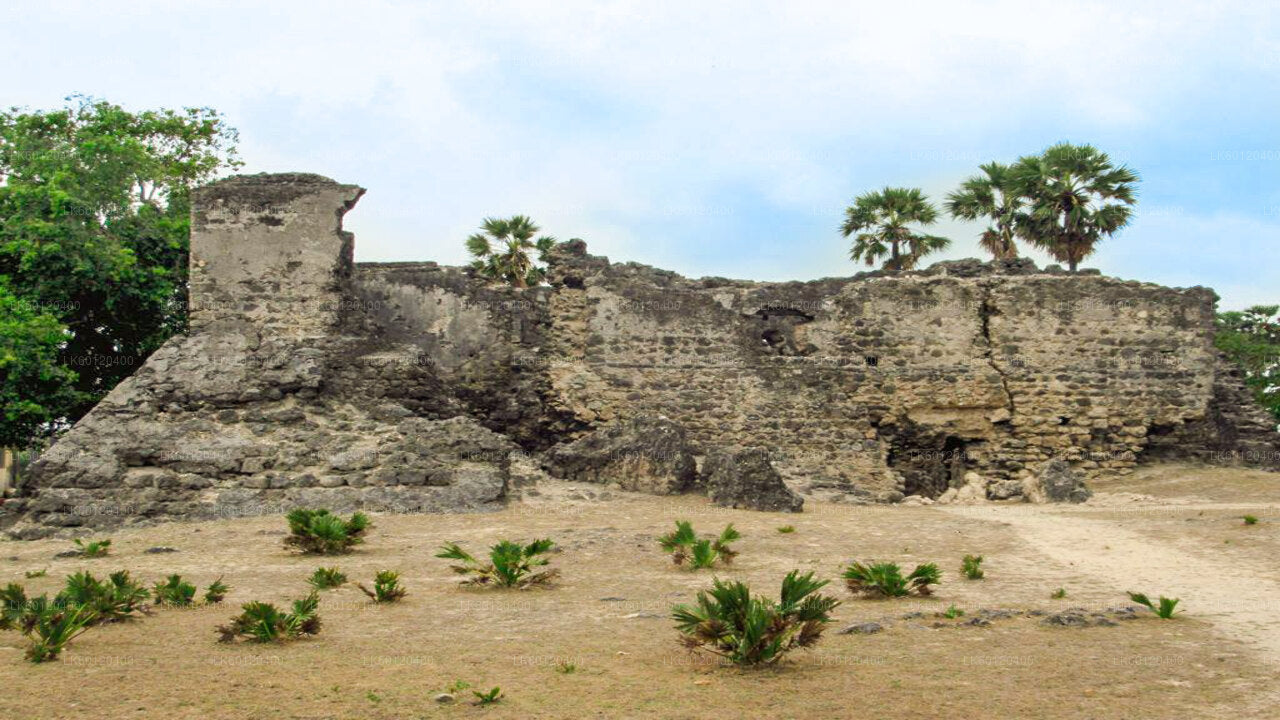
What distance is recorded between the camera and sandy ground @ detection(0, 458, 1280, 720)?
5.76 meters

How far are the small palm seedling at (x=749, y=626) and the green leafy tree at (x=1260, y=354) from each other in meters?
29.6

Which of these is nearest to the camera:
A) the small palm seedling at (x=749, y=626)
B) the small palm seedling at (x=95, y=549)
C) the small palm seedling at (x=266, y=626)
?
the small palm seedling at (x=749, y=626)

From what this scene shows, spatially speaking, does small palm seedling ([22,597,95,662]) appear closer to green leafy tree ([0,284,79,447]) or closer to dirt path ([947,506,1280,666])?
dirt path ([947,506,1280,666])

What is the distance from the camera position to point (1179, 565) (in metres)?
10.1

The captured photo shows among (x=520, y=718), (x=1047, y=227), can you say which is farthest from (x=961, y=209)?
(x=520, y=718)

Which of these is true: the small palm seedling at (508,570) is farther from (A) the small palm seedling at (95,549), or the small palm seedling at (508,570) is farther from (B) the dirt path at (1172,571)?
(B) the dirt path at (1172,571)

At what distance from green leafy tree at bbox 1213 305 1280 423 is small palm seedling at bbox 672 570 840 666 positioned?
29.6 m

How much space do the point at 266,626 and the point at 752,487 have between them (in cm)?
879

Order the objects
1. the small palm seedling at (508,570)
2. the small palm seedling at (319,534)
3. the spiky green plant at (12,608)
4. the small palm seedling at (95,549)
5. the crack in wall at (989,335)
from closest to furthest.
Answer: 1. the spiky green plant at (12,608)
2. the small palm seedling at (508,570)
3. the small palm seedling at (319,534)
4. the small palm seedling at (95,549)
5. the crack in wall at (989,335)

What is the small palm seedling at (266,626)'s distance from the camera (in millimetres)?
7129

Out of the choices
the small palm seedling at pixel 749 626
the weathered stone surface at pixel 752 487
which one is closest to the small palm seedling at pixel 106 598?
the small palm seedling at pixel 749 626

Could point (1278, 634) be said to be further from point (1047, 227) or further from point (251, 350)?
point (1047, 227)

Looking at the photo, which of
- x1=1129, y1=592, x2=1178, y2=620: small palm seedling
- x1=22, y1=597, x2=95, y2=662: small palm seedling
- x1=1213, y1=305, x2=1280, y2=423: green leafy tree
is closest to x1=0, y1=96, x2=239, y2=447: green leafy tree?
x1=22, y1=597, x2=95, y2=662: small palm seedling

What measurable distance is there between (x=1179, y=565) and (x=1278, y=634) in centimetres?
315
